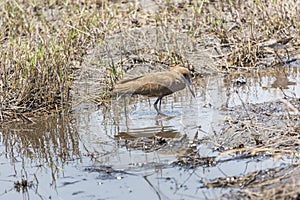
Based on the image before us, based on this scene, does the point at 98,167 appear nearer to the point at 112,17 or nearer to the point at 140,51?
the point at 140,51

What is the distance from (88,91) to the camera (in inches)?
302

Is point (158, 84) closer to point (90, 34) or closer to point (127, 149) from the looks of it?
point (127, 149)

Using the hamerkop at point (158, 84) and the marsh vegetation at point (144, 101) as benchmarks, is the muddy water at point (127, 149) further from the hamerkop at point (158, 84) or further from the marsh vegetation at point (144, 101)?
the hamerkop at point (158, 84)

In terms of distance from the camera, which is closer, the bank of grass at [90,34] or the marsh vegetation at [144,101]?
the marsh vegetation at [144,101]

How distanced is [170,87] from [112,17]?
3644 millimetres

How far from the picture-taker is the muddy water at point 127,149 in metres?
4.71

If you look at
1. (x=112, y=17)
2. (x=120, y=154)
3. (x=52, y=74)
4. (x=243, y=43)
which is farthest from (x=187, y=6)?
(x=120, y=154)

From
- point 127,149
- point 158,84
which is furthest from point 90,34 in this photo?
point 127,149

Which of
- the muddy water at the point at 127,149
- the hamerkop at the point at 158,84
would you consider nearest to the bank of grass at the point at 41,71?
the muddy water at the point at 127,149

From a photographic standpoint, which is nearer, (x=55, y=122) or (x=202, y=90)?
(x=55, y=122)

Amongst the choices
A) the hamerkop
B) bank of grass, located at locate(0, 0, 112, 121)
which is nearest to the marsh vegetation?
bank of grass, located at locate(0, 0, 112, 121)

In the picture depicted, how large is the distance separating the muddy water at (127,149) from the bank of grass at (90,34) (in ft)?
1.25

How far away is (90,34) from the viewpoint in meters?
8.99

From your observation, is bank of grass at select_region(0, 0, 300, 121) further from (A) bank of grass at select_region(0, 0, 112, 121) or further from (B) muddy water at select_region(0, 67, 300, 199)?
(B) muddy water at select_region(0, 67, 300, 199)
